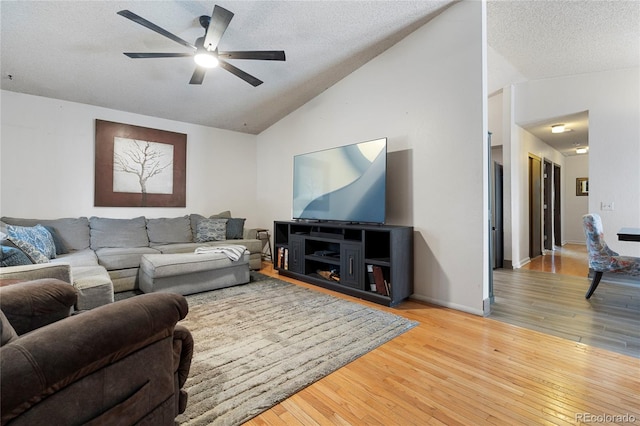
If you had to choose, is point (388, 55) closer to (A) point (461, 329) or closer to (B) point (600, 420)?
(A) point (461, 329)

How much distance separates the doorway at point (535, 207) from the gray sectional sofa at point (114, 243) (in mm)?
5042

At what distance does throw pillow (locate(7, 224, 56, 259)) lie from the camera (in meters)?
2.73

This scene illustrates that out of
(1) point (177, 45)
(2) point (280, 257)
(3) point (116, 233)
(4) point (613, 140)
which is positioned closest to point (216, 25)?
(1) point (177, 45)

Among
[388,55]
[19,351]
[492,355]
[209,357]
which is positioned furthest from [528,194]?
[19,351]

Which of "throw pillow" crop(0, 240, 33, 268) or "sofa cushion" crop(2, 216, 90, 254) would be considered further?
"sofa cushion" crop(2, 216, 90, 254)

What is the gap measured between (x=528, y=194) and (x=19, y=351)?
6.44m

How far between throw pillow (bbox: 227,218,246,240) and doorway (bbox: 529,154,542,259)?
529 cm

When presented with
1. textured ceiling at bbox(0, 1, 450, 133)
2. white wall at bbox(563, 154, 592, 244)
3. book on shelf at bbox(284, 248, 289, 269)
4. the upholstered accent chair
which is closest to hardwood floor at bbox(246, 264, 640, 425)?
the upholstered accent chair

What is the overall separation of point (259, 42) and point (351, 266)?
263cm

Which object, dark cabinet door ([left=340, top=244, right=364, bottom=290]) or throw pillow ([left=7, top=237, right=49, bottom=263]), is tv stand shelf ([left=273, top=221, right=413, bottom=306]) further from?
throw pillow ([left=7, top=237, right=49, bottom=263])

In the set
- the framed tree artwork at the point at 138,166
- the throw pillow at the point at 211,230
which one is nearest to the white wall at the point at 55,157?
the framed tree artwork at the point at 138,166

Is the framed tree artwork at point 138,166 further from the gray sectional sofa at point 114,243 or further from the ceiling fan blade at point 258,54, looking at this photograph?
the ceiling fan blade at point 258,54

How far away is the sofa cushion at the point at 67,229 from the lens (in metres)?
3.35
